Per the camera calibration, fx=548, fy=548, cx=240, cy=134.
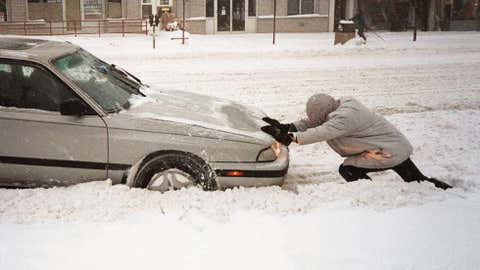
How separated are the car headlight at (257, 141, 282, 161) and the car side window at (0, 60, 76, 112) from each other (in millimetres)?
1770

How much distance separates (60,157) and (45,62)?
873mm

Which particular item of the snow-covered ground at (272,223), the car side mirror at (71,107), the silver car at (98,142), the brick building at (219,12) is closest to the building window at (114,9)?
the brick building at (219,12)

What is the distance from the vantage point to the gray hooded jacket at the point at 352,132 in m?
5.00

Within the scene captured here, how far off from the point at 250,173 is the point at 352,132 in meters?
1.05

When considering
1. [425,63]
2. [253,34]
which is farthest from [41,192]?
[253,34]

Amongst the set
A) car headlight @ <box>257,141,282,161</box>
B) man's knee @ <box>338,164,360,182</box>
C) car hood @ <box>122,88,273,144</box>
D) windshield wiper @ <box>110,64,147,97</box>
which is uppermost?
windshield wiper @ <box>110,64,147,97</box>

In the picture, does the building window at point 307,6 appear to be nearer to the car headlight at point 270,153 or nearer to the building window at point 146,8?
the building window at point 146,8

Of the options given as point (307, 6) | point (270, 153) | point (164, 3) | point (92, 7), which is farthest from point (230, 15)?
point (270, 153)

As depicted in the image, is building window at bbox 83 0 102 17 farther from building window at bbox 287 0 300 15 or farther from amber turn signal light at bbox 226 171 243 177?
amber turn signal light at bbox 226 171 243 177

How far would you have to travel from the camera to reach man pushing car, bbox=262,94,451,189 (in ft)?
16.4

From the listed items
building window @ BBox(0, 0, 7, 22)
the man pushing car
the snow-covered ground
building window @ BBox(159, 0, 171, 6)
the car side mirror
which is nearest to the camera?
the snow-covered ground

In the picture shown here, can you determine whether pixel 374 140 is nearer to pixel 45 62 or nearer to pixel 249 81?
pixel 45 62

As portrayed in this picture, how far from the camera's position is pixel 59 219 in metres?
4.43

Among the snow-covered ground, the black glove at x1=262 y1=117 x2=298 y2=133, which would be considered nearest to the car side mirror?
the snow-covered ground
